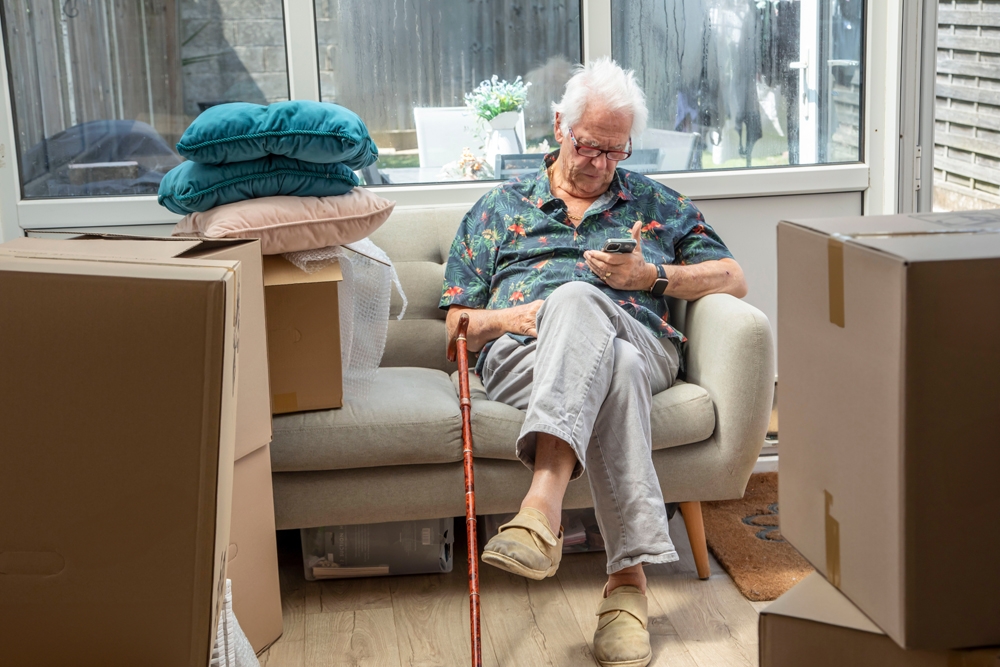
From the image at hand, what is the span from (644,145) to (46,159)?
1.80 metres

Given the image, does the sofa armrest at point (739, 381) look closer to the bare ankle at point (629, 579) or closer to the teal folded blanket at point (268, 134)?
the bare ankle at point (629, 579)

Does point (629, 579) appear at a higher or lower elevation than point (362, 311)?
lower

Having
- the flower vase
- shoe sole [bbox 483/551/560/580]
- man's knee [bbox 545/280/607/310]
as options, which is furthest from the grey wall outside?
shoe sole [bbox 483/551/560/580]

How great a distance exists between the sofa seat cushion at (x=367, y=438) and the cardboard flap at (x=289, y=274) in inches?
11.7

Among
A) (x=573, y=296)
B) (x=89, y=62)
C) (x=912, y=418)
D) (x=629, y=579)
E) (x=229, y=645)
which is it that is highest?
(x=89, y=62)

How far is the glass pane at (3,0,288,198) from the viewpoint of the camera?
2.63 meters

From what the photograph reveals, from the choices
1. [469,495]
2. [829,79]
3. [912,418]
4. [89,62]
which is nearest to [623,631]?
[469,495]

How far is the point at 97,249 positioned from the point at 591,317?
40.9 inches

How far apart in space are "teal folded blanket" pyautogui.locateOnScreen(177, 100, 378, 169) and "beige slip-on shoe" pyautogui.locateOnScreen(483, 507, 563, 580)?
0.84m

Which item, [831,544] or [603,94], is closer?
[831,544]

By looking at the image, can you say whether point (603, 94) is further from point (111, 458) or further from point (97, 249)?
point (111, 458)

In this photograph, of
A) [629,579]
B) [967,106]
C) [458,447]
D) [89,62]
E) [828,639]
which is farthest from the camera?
[967,106]

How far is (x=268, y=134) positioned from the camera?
1.85 m

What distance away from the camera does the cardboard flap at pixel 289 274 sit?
1.93m
